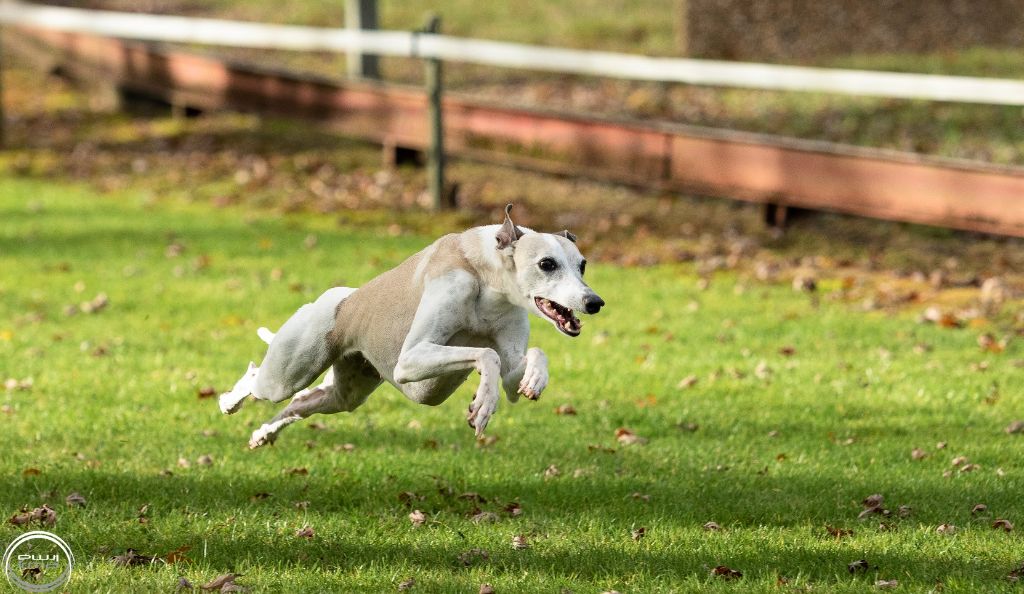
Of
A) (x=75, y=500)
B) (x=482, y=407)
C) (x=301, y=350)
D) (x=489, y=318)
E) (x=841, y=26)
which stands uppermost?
(x=489, y=318)

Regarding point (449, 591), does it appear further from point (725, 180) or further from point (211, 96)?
point (211, 96)

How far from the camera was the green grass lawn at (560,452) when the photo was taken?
6234mm

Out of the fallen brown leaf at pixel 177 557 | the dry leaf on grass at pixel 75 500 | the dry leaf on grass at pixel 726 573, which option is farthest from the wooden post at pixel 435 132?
the dry leaf on grass at pixel 726 573

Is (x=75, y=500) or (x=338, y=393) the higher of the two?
(x=338, y=393)

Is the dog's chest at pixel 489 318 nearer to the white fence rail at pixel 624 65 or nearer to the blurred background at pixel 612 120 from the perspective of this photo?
the white fence rail at pixel 624 65

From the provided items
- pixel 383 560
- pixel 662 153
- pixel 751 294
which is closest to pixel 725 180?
pixel 662 153

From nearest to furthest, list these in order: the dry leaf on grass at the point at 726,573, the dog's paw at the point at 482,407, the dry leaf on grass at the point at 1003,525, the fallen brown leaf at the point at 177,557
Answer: the dog's paw at the point at 482,407 < the dry leaf on grass at the point at 726,573 < the fallen brown leaf at the point at 177,557 < the dry leaf on grass at the point at 1003,525

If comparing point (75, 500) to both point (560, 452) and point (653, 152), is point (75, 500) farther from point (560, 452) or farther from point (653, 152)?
point (653, 152)

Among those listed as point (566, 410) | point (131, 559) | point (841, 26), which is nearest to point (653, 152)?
point (566, 410)

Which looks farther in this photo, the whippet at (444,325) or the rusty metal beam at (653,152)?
the rusty metal beam at (653,152)

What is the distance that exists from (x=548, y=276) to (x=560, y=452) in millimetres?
3199

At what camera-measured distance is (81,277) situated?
1319 cm

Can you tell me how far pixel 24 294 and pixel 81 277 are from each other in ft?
2.25

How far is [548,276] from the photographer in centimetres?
508
